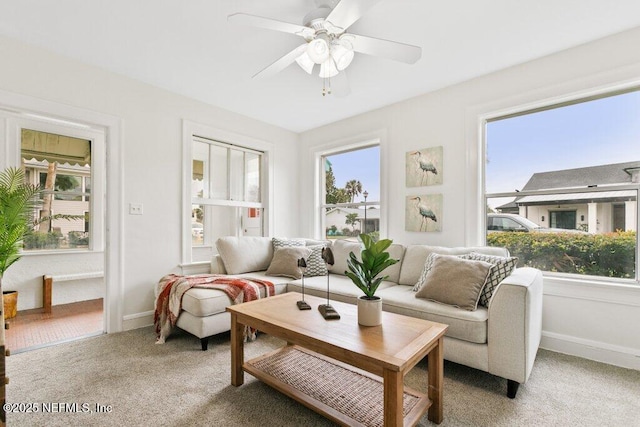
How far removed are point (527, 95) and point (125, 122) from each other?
3.80 meters

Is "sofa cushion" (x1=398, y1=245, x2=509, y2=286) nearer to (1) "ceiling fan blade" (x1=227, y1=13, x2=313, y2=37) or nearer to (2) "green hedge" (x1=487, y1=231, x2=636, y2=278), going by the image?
(2) "green hedge" (x1=487, y1=231, x2=636, y2=278)

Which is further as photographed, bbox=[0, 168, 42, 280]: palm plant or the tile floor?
the tile floor

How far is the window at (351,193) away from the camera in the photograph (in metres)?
3.98

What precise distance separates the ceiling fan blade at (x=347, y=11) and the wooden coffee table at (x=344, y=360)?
1.72 meters

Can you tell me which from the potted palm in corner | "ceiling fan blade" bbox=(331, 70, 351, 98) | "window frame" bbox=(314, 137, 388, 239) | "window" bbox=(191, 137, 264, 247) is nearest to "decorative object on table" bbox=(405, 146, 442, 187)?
"window frame" bbox=(314, 137, 388, 239)

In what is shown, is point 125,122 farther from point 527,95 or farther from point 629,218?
point 629,218

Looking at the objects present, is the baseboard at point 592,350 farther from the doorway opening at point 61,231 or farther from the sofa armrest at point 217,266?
the doorway opening at point 61,231

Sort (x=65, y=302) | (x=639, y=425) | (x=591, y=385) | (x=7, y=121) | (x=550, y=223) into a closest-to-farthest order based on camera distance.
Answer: (x=639, y=425) → (x=591, y=385) → (x=550, y=223) → (x=7, y=121) → (x=65, y=302)

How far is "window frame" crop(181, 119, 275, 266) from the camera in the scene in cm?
344

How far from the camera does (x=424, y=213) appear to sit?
10.9 feet

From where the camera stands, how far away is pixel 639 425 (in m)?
1.59

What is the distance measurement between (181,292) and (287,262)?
114 centimetres

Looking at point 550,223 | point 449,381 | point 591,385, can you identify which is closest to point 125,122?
point 449,381

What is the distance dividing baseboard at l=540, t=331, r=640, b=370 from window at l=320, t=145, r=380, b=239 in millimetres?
1969
